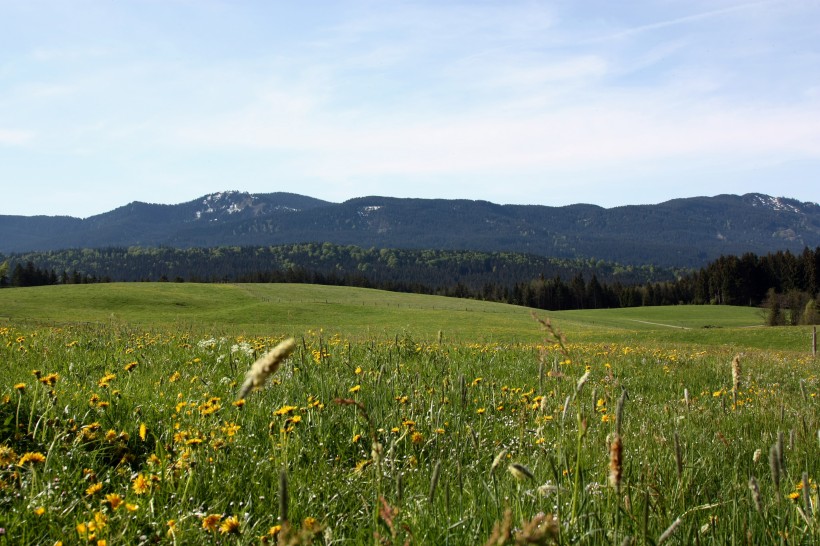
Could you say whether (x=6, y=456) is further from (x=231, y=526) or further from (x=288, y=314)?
(x=288, y=314)

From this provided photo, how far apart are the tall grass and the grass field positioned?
0.07 ft

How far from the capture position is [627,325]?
3196 inches

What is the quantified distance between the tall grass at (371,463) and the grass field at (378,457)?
0.02 m

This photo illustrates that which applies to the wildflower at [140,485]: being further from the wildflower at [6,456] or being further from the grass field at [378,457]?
the wildflower at [6,456]

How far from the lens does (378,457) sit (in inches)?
87.8

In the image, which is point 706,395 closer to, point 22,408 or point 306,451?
point 306,451

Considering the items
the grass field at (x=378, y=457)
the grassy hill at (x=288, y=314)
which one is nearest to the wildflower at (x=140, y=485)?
the grass field at (x=378, y=457)

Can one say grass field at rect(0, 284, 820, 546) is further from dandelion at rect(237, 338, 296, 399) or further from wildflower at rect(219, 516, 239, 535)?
dandelion at rect(237, 338, 296, 399)

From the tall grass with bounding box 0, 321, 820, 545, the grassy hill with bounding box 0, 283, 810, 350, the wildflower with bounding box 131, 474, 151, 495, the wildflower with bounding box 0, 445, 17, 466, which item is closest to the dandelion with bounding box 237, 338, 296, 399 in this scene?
the tall grass with bounding box 0, 321, 820, 545

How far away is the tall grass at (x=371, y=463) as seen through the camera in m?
2.64

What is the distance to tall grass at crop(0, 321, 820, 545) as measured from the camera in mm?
2639

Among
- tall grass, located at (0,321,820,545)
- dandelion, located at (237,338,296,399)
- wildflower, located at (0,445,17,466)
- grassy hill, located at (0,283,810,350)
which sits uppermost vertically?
dandelion, located at (237,338,296,399)

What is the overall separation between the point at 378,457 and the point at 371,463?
1683mm

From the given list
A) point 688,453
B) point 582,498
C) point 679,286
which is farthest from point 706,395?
point 679,286
